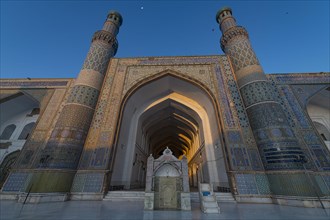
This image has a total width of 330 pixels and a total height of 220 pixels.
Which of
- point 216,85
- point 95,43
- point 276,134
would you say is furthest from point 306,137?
point 95,43

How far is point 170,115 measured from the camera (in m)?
14.2

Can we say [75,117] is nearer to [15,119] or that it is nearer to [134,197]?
[134,197]

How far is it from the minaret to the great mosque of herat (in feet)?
0.16

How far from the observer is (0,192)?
22.4 feet

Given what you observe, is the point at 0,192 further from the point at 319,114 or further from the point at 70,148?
the point at 319,114

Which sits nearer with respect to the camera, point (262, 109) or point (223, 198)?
point (223, 198)

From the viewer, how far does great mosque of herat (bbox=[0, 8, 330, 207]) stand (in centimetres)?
676

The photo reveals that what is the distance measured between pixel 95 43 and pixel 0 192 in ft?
32.0

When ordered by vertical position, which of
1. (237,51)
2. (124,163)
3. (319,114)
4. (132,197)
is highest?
(237,51)

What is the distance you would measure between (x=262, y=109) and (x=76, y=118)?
369 inches

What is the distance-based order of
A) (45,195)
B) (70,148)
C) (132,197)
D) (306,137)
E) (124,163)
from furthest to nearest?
(124,163), (306,137), (70,148), (132,197), (45,195)

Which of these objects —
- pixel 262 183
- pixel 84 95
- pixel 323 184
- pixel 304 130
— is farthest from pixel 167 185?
pixel 304 130

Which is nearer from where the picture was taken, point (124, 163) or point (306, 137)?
point (306, 137)

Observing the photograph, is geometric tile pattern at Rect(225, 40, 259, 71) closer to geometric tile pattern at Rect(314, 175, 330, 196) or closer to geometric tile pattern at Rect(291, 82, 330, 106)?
geometric tile pattern at Rect(291, 82, 330, 106)
